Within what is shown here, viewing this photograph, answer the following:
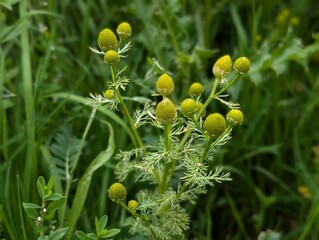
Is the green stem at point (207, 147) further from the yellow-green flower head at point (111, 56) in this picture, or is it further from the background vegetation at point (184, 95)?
the background vegetation at point (184, 95)

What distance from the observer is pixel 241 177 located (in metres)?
2.10

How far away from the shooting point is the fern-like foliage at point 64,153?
1.65m

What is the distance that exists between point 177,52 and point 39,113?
1.99 feet

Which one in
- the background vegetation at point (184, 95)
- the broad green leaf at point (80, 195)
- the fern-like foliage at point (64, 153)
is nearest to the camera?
the broad green leaf at point (80, 195)

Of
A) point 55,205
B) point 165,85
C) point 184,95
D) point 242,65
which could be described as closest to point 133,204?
point 55,205

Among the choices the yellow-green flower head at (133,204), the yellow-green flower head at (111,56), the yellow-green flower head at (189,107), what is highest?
the yellow-green flower head at (111,56)

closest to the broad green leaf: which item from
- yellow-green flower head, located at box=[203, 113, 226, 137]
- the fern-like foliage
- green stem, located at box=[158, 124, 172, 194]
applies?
the fern-like foliage

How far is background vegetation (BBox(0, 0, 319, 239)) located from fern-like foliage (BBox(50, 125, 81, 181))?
34 mm

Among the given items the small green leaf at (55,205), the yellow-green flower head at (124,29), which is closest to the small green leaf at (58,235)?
the small green leaf at (55,205)

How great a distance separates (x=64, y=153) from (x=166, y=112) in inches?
22.9

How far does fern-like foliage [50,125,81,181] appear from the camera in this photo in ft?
5.43

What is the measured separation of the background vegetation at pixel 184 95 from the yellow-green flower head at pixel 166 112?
47cm

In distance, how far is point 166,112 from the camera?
122 centimetres

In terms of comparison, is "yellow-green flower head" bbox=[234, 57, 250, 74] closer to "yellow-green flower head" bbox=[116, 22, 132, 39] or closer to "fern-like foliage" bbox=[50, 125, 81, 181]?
"yellow-green flower head" bbox=[116, 22, 132, 39]
